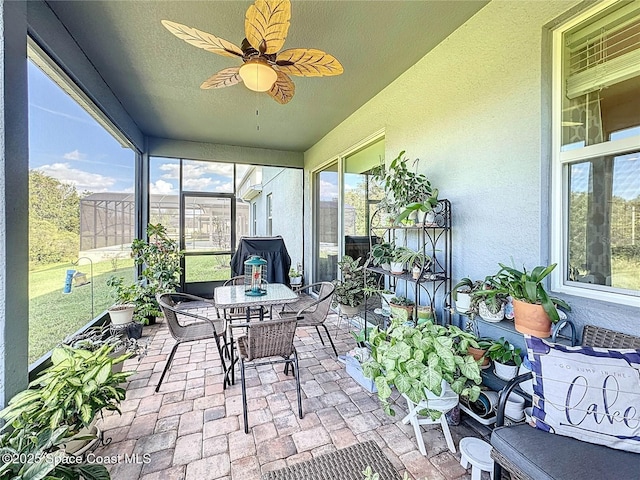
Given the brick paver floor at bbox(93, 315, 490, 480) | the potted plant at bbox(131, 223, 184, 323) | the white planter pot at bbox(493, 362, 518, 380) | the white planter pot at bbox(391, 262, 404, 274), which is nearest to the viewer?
the brick paver floor at bbox(93, 315, 490, 480)

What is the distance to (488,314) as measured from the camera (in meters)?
1.81

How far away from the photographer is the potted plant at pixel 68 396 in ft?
4.19

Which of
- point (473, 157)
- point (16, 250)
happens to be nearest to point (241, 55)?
point (16, 250)

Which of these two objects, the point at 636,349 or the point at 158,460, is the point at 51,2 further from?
the point at 636,349

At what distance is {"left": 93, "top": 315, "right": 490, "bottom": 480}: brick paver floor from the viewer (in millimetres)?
1608

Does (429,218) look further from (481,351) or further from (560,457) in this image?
(560,457)

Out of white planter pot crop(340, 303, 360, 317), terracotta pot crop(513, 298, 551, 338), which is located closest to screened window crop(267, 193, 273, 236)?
white planter pot crop(340, 303, 360, 317)

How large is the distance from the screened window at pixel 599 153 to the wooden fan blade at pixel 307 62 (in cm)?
144

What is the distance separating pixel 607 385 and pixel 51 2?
3969 millimetres

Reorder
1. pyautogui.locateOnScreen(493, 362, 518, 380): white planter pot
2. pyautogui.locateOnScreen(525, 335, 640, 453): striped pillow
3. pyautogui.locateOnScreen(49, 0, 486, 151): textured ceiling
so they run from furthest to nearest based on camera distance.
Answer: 1. pyautogui.locateOnScreen(49, 0, 486, 151): textured ceiling
2. pyautogui.locateOnScreen(493, 362, 518, 380): white planter pot
3. pyautogui.locateOnScreen(525, 335, 640, 453): striped pillow

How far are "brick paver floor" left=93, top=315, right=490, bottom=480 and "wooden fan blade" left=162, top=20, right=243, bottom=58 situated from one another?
251 cm

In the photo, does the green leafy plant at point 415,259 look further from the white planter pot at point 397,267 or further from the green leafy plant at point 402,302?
the green leafy plant at point 402,302

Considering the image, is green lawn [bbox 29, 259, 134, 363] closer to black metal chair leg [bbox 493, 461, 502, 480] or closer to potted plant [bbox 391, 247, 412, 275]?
potted plant [bbox 391, 247, 412, 275]

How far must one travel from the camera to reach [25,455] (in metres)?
1.14
